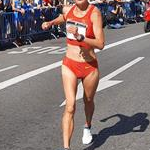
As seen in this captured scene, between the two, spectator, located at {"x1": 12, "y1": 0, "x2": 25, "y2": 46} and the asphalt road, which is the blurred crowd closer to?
spectator, located at {"x1": 12, "y1": 0, "x2": 25, "y2": 46}

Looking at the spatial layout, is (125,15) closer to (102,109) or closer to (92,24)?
(102,109)

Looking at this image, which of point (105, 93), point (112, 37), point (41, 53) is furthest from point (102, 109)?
point (112, 37)

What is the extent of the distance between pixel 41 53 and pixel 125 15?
575 inches

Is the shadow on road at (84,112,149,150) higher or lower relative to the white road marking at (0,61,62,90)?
higher

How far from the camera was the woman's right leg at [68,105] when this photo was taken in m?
5.76

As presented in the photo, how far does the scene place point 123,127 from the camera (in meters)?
7.30

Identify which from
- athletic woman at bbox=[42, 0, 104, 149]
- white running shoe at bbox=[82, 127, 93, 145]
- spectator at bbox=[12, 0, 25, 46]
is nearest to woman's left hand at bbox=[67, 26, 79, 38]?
athletic woman at bbox=[42, 0, 104, 149]

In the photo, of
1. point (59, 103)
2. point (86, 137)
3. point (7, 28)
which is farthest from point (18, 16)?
point (86, 137)

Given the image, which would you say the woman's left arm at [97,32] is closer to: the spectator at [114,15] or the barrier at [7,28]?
the barrier at [7,28]

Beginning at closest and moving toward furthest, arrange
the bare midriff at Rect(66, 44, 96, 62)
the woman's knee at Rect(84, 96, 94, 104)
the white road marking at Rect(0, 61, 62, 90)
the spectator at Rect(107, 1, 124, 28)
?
the bare midriff at Rect(66, 44, 96, 62) → the woman's knee at Rect(84, 96, 94, 104) → the white road marking at Rect(0, 61, 62, 90) → the spectator at Rect(107, 1, 124, 28)

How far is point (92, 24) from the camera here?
228 inches

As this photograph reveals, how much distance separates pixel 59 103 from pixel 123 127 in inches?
77.3

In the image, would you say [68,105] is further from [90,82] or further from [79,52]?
[79,52]

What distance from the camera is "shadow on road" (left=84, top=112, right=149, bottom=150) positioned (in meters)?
6.68
